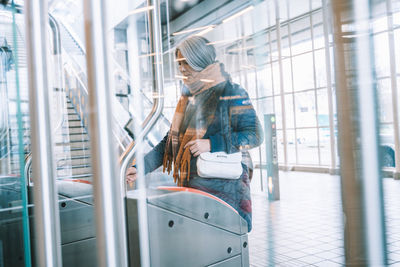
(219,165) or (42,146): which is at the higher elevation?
(42,146)

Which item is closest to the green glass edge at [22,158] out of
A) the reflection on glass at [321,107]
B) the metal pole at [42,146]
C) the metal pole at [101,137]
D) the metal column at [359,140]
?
the metal pole at [42,146]

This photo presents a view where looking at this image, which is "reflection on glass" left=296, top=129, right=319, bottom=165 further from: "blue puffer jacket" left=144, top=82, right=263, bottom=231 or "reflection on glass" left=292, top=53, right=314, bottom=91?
"blue puffer jacket" left=144, top=82, right=263, bottom=231

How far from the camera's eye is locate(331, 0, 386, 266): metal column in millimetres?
485

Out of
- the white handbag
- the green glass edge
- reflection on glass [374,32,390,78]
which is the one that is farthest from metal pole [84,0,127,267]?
the green glass edge

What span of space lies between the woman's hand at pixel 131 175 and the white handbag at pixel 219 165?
1.27ft

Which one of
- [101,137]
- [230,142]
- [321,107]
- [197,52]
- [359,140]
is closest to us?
[359,140]

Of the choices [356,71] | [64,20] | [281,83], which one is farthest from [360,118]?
[64,20]

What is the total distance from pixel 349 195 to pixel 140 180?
652 millimetres

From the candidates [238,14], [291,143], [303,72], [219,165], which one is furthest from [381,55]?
[238,14]

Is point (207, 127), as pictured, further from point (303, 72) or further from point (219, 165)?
point (303, 72)

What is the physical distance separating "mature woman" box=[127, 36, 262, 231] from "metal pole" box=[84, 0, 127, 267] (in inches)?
20.7

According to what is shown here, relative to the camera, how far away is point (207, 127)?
4.66ft

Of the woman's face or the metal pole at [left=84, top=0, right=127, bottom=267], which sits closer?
the metal pole at [left=84, top=0, right=127, bottom=267]

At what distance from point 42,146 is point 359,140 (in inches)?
30.0
